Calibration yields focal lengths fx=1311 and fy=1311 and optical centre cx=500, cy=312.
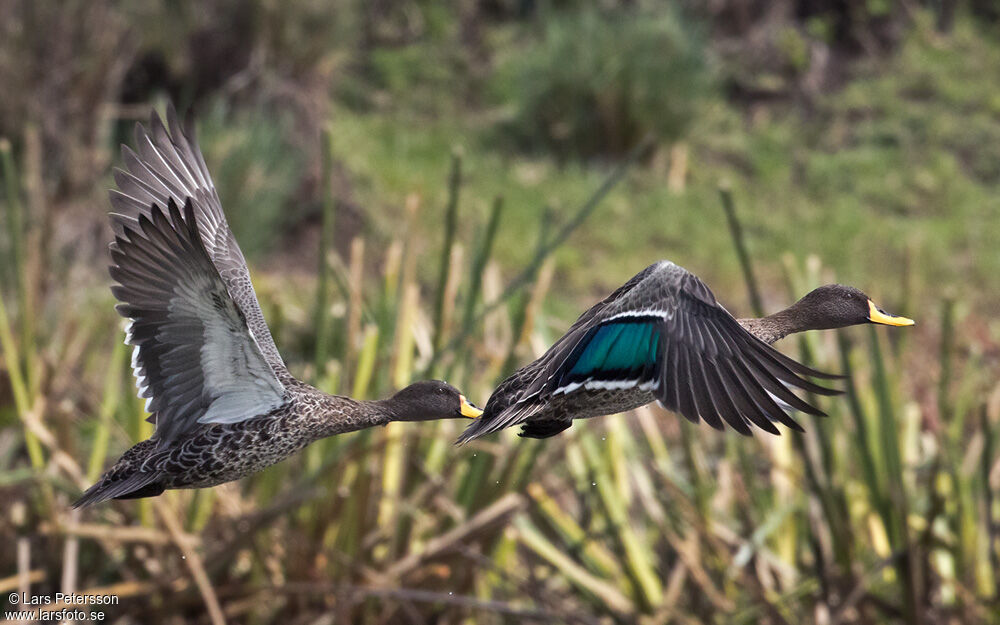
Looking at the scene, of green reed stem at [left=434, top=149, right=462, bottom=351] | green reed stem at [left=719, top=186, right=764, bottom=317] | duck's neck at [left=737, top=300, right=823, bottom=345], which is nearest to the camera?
duck's neck at [left=737, top=300, right=823, bottom=345]

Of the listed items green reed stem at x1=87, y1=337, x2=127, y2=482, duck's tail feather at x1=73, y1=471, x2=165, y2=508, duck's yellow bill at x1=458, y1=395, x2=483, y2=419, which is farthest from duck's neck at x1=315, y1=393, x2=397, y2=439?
green reed stem at x1=87, y1=337, x2=127, y2=482

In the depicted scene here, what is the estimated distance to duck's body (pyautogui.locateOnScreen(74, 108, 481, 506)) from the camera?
5.25 ft

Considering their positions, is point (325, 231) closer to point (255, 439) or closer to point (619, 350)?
point (255, 439)

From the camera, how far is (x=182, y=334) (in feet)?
5.83

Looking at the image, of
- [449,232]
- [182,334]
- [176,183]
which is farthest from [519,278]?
[182,334]

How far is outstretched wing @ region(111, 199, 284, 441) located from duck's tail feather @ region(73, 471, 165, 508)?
64 mm

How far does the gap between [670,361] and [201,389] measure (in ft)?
2.08

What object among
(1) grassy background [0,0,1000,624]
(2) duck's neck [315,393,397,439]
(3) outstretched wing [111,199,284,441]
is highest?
(3) outstretched wing [111,199,284,441]

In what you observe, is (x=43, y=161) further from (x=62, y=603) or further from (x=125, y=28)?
(x=62, y=603)

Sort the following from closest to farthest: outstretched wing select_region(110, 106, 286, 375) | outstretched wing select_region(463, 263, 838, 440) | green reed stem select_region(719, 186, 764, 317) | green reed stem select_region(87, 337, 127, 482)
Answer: outstretched wing select_region(463, 263, 838, 440), outstretched wing select_region(110, 106, 286, 375), green reed stem select_region(719, 186, 764, 317), green reed stem select_region(87, 337, 127, 482)

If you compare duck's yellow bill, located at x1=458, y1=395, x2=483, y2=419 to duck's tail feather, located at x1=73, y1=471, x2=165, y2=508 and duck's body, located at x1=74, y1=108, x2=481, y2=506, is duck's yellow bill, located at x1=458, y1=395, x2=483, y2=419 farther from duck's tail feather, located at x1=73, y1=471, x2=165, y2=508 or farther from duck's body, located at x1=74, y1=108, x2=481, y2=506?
duck's tail feather, located at x1=73, y1=471, x2=165, y2=508

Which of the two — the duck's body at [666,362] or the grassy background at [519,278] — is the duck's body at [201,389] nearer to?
the duck's body at [666,362]

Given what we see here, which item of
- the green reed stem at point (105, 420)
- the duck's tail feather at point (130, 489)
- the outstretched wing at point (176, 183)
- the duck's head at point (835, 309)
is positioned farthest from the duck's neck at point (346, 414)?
the green reed stem at point (105, 420)

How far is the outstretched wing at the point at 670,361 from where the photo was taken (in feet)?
4.95
